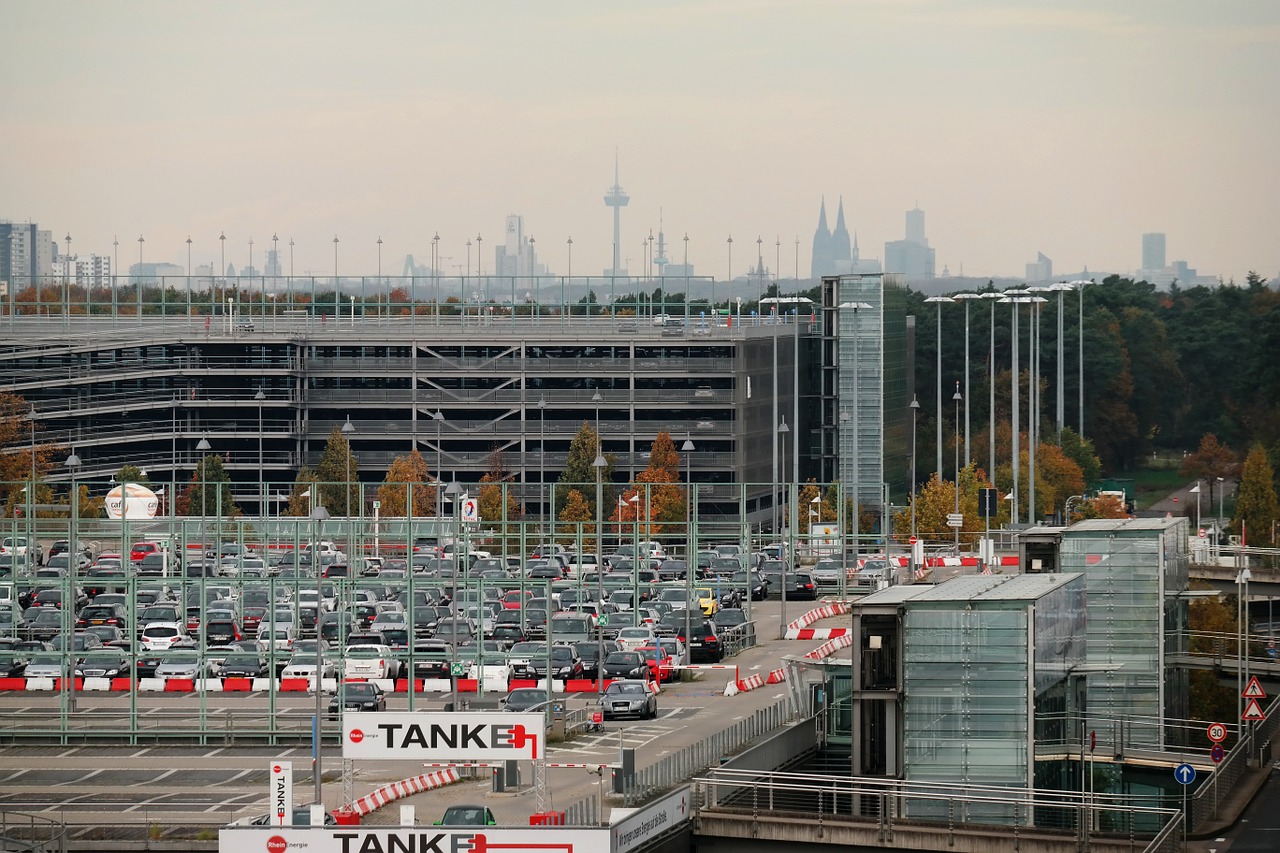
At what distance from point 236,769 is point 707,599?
2954 cm

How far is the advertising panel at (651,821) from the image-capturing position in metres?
31.0

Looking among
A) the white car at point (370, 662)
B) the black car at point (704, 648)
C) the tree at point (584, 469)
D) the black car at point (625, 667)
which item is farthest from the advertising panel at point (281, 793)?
the tree at point (584, 469)

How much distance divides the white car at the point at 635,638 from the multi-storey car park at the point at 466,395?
66481 millimetres

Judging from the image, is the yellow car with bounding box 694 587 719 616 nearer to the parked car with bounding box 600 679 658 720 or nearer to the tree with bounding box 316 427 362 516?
the parked car with bounding box 600 679 658 720

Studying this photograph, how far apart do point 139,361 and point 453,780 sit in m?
96.1

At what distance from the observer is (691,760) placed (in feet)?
131

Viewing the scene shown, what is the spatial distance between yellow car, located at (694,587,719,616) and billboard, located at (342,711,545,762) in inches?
1387

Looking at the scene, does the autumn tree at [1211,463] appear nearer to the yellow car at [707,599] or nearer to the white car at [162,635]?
the yellow car at [707,599]

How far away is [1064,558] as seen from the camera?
49.4m

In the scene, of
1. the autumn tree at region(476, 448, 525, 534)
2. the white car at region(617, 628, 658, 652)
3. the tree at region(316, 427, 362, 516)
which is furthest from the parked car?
the tree at region(316, 427, 362, 516)

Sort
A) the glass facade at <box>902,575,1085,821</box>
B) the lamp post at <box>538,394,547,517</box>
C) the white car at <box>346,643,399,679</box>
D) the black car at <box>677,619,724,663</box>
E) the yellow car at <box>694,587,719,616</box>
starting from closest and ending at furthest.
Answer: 1. the glass facade at <box>902,575,1085,821</box>
2. the white car at <box>346,643,399,679</box>
3. the black car at <box>677,619,724,663</box>
4. the yellow car at <box>694,587,719,616</box>
5. the lamp post at <box>538,394,547,517</box>

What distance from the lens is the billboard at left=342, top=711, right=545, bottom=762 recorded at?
34.3 meters

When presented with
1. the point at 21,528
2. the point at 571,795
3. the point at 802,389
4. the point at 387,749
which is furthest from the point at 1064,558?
the point at 802,389

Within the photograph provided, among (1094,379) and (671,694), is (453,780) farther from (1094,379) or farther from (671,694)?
(1094,379)
